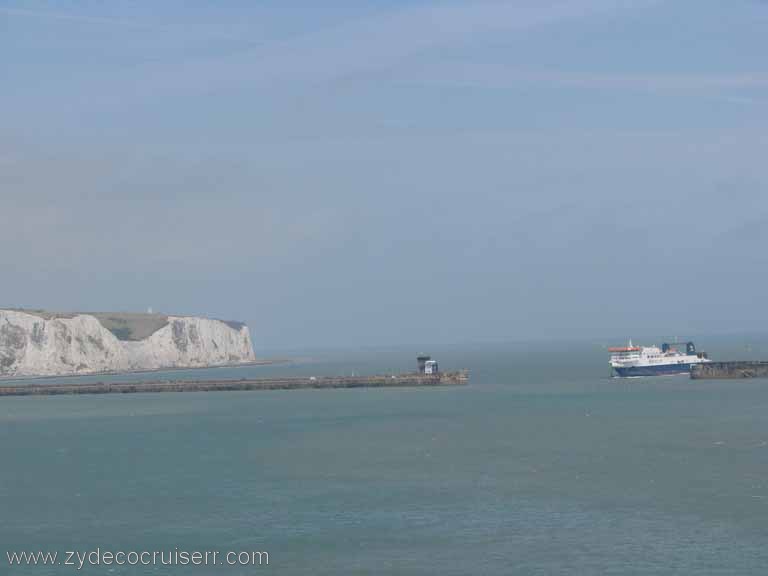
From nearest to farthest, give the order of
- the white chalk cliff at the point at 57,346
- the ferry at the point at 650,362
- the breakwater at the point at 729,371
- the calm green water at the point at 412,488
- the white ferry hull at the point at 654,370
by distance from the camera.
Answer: the calm green water at the point at 412,488 < the breakwater at the point at 729,371 < the white ferry hull at the point at 654,370 < the ferry at the point at 650,362 < the white chalk cliff at the point at 57,346

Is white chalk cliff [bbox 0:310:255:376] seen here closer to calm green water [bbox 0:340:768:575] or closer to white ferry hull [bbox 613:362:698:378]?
calm green water [bbox 0:340:768:575]

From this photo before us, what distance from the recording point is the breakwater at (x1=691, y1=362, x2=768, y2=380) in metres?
117

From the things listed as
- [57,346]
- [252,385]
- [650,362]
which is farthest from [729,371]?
[57,346]

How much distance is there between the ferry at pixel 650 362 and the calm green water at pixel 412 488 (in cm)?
4208

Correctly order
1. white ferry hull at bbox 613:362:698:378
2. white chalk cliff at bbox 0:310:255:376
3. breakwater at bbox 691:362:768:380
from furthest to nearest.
Result: white chalk cliff at bbox 0:310:255:376 < white ferry hull at bbox 613:362:698:378 < breakwater at bbox 691:362:768:380

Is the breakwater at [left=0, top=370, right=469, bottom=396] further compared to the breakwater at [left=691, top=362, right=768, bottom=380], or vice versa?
the breakwater at [left=0, top=370, right=469, bottom=396]

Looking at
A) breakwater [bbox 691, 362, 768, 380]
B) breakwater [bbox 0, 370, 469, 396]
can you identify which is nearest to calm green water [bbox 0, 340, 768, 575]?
breakwater [bbox 691, 362, 768, 380]

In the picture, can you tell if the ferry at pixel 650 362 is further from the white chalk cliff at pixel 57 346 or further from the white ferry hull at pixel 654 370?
the white chalk cliff at pixel 57 346

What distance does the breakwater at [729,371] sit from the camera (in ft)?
384

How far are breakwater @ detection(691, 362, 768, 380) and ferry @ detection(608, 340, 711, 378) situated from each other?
8.35 meters

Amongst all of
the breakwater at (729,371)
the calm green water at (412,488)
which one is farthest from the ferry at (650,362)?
the calm green water at (412,488)

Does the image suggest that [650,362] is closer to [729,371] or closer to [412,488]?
[729,371]

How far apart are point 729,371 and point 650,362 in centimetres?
1352

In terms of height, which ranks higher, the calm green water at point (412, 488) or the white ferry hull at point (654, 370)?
the white ferry hull at point (654, 370)
